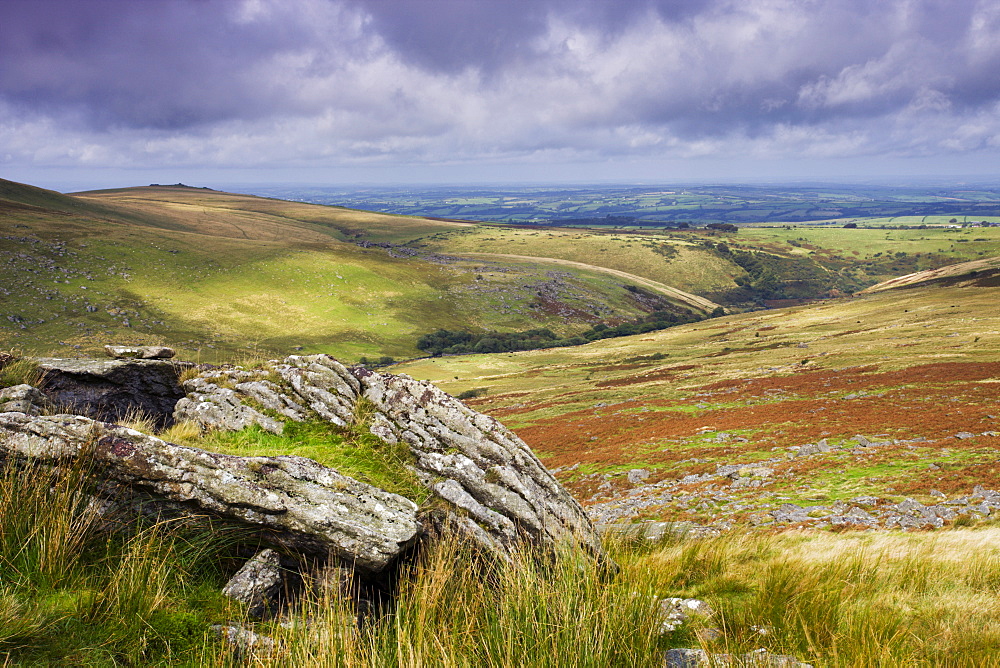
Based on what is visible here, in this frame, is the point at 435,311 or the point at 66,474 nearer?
the point at 66,474

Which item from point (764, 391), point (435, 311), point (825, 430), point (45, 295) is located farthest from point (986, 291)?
point (45, 295)

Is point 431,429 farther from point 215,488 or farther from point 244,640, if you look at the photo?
point 244,640

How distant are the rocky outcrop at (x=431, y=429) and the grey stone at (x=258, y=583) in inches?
89.7

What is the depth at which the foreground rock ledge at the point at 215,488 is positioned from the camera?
21.1 feet

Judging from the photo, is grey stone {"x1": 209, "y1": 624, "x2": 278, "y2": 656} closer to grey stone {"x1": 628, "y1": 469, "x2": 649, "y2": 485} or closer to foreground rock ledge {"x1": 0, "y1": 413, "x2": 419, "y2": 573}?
foreground rock ledge {"x1": 0, "y1": 413, "x2": 419, "y2": 573}

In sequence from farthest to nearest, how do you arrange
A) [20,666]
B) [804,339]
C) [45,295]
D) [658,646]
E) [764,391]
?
1. [45,295]
2. [804,339]
3. [764,391]
4. [658,646]
5. [20,666]

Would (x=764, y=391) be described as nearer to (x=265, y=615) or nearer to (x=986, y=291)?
(x=265, y=615)

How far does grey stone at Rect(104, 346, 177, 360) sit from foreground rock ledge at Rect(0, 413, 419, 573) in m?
7.82

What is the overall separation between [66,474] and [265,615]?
9.42ft

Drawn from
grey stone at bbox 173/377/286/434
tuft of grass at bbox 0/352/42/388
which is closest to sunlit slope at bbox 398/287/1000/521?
grey stone at bbox 173/377/286/434

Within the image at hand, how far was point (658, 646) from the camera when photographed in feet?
18.2

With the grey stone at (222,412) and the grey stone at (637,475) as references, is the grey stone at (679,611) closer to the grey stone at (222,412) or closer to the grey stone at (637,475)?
the grey stone at (222,412)

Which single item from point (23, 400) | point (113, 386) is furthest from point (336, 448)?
point (113, 386)

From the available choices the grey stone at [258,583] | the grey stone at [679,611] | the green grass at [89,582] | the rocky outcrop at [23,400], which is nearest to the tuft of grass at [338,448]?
the rocky outcrop at [23,400]
